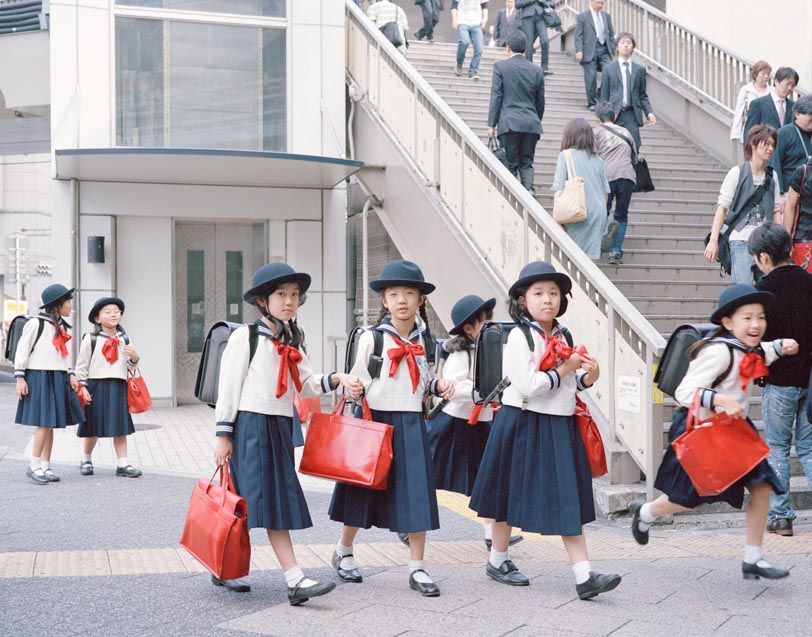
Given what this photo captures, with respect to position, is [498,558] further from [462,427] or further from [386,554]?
[462,427]

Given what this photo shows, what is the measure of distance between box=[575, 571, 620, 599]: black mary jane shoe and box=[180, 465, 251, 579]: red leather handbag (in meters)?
1.63

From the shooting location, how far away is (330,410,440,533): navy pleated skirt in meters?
5.44

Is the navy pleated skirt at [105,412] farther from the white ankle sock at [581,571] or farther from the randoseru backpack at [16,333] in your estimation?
the white ankle sock at [581,571]

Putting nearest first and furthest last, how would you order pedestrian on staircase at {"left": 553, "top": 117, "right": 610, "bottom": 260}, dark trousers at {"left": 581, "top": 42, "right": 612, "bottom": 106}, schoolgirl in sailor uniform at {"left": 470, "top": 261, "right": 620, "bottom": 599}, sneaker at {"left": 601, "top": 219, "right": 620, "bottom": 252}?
schoolgirl in sailor uniform at {"left": 470, "top": 261, "right": 620, "bottom": 599} → pedestrian on staircase at {"left": 553, "top": 117, "right": 610, "bottom": 260} → sneaker at {"left": 601, "top": 219, "right": 620, "bottom": 252} → dark trousers at {"left": 581, "top": 42, "right": 612, "bottom": 106}

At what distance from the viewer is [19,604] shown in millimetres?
5125

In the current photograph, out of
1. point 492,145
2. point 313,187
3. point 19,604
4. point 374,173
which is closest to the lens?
point 19,604

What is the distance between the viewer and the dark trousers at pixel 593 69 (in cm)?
1565

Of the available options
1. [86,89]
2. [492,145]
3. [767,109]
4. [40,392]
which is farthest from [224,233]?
[767,109]

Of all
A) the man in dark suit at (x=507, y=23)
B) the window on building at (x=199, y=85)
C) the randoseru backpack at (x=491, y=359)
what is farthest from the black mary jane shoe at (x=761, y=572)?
the man in dark suit at (x=507, y=23)

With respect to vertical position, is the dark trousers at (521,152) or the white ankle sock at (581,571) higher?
the dark trousers at (521,152)

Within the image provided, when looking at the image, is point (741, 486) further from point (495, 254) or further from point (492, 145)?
point (492, 145)

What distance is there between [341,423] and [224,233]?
424 inches

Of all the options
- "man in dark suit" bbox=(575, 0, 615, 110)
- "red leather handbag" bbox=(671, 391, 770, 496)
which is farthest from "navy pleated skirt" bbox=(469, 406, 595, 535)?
"man in dark suit" bbox=(575, 0, 615, 110)

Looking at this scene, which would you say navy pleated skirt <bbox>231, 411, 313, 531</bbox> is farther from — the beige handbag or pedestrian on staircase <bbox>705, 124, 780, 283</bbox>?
the beige handbag
